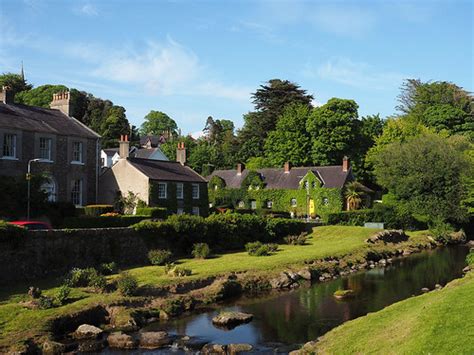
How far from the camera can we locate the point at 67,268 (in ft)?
100

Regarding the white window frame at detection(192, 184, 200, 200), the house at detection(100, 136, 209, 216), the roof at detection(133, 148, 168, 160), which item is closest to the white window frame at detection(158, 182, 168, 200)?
the house at detection(100, 136, 209, 216)

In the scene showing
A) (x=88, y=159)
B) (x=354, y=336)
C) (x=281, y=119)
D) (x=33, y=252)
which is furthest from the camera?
(x=281, y=119)

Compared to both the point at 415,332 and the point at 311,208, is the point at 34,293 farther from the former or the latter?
the point at 311,208

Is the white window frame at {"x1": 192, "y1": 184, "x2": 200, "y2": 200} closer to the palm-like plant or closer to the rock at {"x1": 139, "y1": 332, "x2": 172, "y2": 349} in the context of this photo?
the palm-like plant

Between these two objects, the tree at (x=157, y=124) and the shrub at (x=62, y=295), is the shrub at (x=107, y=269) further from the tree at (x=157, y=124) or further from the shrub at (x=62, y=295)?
the tree at (x=157, y=124)

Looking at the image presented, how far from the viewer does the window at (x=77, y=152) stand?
4867 centimetres

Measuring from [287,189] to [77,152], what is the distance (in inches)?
1441

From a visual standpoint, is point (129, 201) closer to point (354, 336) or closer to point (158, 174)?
point (158, 174)

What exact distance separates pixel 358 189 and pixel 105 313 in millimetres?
55468

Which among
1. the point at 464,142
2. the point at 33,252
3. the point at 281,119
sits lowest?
the point at 33,252

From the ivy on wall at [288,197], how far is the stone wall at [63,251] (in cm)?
4050

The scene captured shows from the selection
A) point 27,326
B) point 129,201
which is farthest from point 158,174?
point 27,326

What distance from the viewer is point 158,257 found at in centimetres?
3547

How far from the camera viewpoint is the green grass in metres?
14.6
